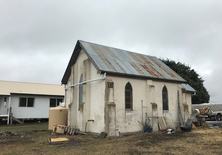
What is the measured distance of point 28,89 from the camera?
2820 cm

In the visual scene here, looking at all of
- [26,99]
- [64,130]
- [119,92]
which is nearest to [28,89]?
[26,99]

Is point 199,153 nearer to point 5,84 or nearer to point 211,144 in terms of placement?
point 211,144

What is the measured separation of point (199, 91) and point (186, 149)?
28178mm

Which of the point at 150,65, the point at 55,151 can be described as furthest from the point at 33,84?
the point at 55,151

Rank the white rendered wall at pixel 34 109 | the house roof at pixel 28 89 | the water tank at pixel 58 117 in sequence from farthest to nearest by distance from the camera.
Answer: the house roof at pixel 28 89
the white rendered wall at pixel 34 109
the water tank at pixel 58 117

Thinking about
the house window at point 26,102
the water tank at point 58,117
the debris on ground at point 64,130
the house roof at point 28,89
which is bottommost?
the debris on ground at point 64,130

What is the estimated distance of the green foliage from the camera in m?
34.6

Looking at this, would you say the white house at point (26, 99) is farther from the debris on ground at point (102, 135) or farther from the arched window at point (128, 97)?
the debris on ground at point (102, 135)

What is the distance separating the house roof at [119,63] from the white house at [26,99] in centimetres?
983

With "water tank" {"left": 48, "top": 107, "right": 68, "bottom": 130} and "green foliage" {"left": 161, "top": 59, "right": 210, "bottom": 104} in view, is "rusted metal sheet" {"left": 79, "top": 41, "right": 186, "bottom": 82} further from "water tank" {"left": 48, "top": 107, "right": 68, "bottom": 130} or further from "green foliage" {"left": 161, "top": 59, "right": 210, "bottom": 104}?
"green foliage" {"left": 161, "top": 59, "right": 210, "bottom": 104}

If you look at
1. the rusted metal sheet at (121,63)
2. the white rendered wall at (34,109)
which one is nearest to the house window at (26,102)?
the white rendered wall at (34,109)

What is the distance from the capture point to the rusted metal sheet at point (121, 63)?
14.9 m

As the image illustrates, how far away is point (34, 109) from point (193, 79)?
1150 inches

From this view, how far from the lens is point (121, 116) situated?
14195 mm
